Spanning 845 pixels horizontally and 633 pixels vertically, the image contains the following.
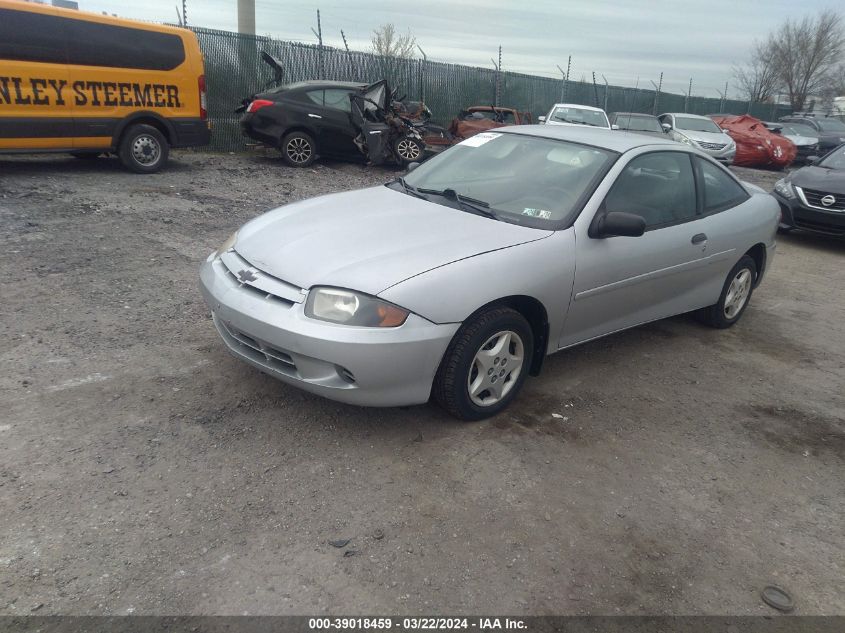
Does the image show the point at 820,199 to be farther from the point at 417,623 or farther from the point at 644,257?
the point at 417,623

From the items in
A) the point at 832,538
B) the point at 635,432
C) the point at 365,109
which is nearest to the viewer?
the point at 832,538

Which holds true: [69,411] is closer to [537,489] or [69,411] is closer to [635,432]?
[537,489]

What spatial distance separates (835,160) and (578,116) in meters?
6.97

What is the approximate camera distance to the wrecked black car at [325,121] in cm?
1177

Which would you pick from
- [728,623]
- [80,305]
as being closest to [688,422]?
[728,623]

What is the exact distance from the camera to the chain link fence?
13422 millimetres

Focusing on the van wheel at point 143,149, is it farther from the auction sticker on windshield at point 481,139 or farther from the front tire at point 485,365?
the front tire at point 485,365

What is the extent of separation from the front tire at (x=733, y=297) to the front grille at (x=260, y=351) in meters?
3.68

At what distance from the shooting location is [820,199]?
30.4 ft

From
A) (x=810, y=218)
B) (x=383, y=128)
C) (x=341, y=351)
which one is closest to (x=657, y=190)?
(x=341, y=351)

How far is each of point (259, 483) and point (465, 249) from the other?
156 cm

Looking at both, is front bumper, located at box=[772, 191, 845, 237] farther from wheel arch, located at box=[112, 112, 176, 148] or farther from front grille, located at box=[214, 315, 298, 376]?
wheel arch, located at box=[112, 112, 176, 148]

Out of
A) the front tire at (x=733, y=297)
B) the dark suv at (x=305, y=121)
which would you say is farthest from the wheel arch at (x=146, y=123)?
the front tire at (x=733, y=297)

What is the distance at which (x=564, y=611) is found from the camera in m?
2.51
